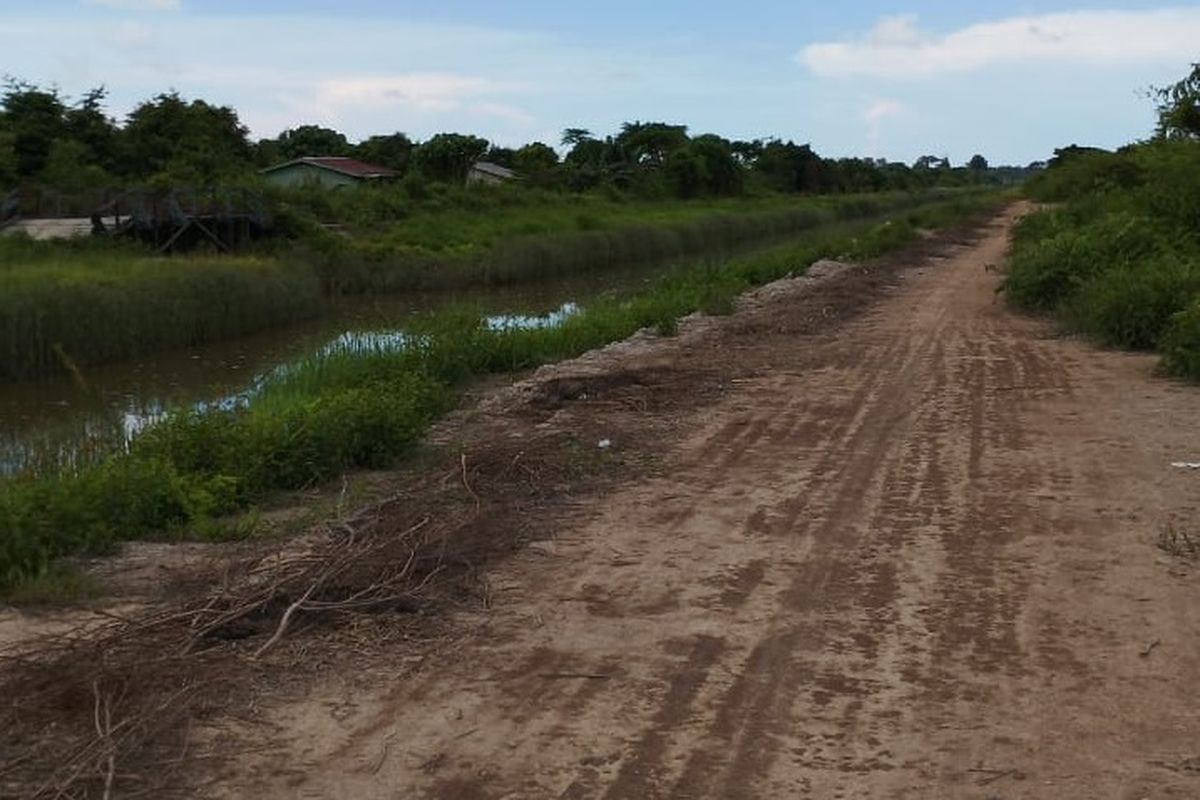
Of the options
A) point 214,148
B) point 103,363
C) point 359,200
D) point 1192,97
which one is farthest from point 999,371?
point 214,148

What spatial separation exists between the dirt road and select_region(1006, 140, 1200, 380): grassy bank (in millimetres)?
5635

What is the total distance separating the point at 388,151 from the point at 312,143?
19.7 ft

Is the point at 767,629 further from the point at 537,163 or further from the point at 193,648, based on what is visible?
the point at 537,163

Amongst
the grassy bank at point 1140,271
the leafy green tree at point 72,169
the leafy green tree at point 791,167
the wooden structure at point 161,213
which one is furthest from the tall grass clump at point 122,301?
the leafy green tree at point 791,167

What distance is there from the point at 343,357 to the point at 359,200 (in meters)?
31.5

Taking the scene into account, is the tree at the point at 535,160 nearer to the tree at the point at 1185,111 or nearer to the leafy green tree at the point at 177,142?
the leafy green tree at the point at 177,142

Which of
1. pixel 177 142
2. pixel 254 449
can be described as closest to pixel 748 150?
pixel 177 142

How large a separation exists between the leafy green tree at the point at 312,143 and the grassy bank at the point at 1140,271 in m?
54.3

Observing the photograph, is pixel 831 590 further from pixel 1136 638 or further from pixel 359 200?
pixel 359 200

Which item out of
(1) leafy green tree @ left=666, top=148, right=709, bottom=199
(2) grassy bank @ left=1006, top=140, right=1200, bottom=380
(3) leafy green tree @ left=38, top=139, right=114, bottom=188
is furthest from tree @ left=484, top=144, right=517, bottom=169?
(2) grassy bank @ left=1006, top=140, right=1200, bottom=380

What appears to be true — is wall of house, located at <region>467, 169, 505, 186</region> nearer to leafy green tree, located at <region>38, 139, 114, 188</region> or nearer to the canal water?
leafy green tree, located at <region>38, 139, 114, 188</region>

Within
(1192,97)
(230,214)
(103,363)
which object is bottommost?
(103,363)

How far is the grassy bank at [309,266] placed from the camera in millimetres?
20312

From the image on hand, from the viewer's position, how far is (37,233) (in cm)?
3020
